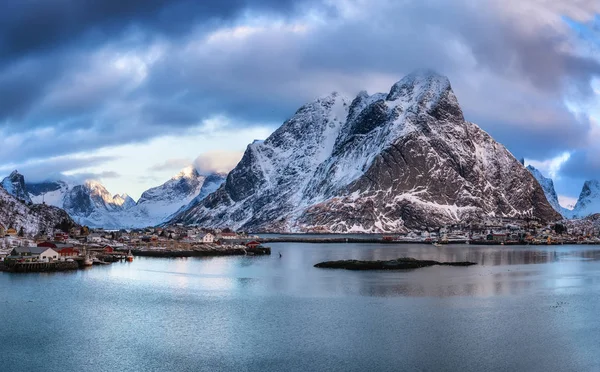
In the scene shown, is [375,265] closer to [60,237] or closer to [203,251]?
[203,251]

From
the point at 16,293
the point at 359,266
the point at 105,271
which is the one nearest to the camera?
the point at 16,293

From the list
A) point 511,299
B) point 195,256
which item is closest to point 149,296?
point 511,299

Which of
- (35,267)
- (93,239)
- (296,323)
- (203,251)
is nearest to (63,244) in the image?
(35,267)

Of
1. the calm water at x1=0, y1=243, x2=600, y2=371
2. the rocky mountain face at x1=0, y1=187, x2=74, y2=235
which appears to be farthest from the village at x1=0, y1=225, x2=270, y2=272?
the calm water at x1=0, y1=243, x2=600, y2=371

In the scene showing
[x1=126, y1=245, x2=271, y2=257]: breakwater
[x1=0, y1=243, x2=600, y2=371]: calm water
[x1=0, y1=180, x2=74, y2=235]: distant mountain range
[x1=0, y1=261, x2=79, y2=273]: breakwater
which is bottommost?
[x1=0, y1=243, x2=600, y2=371]: calm water

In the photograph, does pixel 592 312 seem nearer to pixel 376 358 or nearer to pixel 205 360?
pixel 376 358

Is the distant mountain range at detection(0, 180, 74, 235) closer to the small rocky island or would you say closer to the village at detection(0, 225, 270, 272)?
the village at detection(0, 225, 270, 272)
